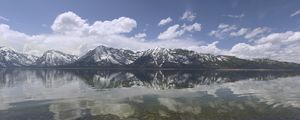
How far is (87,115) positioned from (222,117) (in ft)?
67.4

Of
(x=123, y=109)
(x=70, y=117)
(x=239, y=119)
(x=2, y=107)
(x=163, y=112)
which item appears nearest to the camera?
(x=239, y=119)

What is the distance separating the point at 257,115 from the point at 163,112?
Answer: 14477 millimetres

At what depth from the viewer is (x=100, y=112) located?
158 feet

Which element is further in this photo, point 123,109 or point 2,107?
point 2,107

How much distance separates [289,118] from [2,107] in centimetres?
4967

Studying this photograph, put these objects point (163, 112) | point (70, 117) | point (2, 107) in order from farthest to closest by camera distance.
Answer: point (2, 107) → point (163, 112) → point (70, 117)

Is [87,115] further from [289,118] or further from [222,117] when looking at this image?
[289,118]

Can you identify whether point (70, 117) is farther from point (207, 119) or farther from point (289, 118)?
point (289, 118)

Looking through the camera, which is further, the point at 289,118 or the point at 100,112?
the point at 100,112

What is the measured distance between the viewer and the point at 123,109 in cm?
5156

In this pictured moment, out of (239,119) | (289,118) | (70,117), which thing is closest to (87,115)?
(70,117)

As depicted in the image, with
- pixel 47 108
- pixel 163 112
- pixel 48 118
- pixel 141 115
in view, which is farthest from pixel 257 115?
pixel 47 108

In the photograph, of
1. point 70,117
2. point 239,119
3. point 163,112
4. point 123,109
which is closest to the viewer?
point 239,119

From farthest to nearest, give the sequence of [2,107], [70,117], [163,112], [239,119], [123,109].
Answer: [2,107], [123,109], [163,112], [70,117], [239,119]
